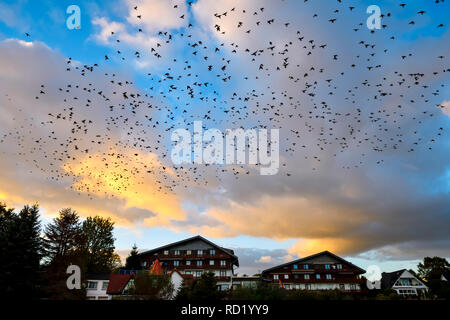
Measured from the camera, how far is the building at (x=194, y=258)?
75.8 meters

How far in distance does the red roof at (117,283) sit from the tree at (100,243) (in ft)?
83.0

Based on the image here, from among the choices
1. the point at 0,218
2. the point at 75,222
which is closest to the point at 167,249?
the point at 75,222

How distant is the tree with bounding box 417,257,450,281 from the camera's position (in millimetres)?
97406

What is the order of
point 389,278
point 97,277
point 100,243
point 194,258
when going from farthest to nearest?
point 100,243, point 389,278, point 194,258, point 97,277

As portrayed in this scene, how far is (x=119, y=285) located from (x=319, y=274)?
157 feet

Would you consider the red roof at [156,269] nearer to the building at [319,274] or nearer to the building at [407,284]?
the building at [319,274]

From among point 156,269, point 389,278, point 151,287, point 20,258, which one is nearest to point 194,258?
point 156,269

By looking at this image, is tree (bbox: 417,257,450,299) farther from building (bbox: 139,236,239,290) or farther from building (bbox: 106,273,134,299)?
building (bbox: 106,273,134,299)

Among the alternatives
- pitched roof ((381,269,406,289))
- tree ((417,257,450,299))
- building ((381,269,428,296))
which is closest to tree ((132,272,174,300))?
building ((381,269,428,296))

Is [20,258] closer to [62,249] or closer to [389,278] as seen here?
[62,249]

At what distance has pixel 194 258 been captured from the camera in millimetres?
76438

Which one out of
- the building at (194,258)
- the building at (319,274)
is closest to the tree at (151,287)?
the building at (194,258)
